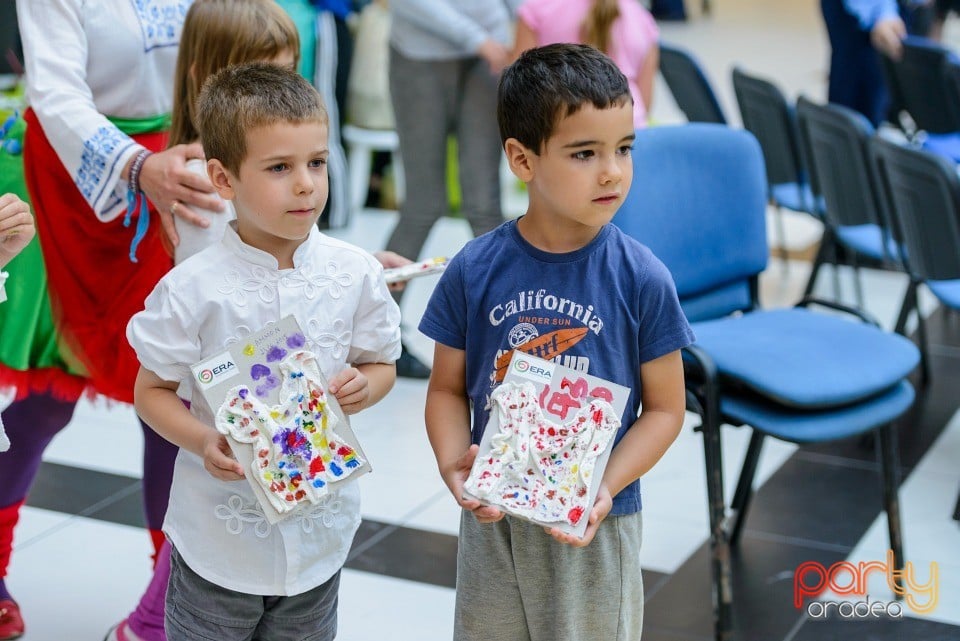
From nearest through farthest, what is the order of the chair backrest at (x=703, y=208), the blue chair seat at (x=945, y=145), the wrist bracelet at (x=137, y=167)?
the wrist bracelet at (x=137, y=167) → the chair backrest at (x=703, y=208) → the blue chair seat at (x=945, y=145)

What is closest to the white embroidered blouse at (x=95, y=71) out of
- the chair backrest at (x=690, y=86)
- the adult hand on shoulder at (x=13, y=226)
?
the adult hand on shoulder at (x=13, y=226)

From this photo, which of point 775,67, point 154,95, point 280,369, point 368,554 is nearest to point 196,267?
point 280,369

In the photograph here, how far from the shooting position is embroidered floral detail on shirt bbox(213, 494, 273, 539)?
1.79 meters

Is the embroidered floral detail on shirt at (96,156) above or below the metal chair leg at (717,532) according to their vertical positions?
above

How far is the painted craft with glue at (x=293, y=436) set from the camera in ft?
5.39

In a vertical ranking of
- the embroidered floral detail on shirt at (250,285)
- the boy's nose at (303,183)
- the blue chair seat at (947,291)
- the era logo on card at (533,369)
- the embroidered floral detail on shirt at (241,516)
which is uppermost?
the boy's nose at (303,183)

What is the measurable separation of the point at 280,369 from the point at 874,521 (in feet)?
6.12

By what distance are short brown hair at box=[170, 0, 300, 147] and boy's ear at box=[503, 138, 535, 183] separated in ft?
1.73

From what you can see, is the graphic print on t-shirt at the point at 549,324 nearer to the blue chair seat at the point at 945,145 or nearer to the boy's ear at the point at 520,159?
the boy's ear at the point at 520,159

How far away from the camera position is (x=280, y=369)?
5.49 ft

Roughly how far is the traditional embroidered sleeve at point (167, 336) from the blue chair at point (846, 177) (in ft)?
7.83

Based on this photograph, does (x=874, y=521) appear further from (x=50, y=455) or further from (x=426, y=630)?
(x=50, y=455)

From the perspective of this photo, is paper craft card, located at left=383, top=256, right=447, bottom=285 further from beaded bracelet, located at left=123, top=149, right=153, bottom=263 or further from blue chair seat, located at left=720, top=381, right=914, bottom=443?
blue chair seat, located at left=720, top=381, right=914, bottom=443

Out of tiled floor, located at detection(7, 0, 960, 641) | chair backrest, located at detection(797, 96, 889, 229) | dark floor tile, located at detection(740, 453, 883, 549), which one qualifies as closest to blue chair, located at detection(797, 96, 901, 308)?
chair backrest, located at detection(797, 96, 889, 229)
